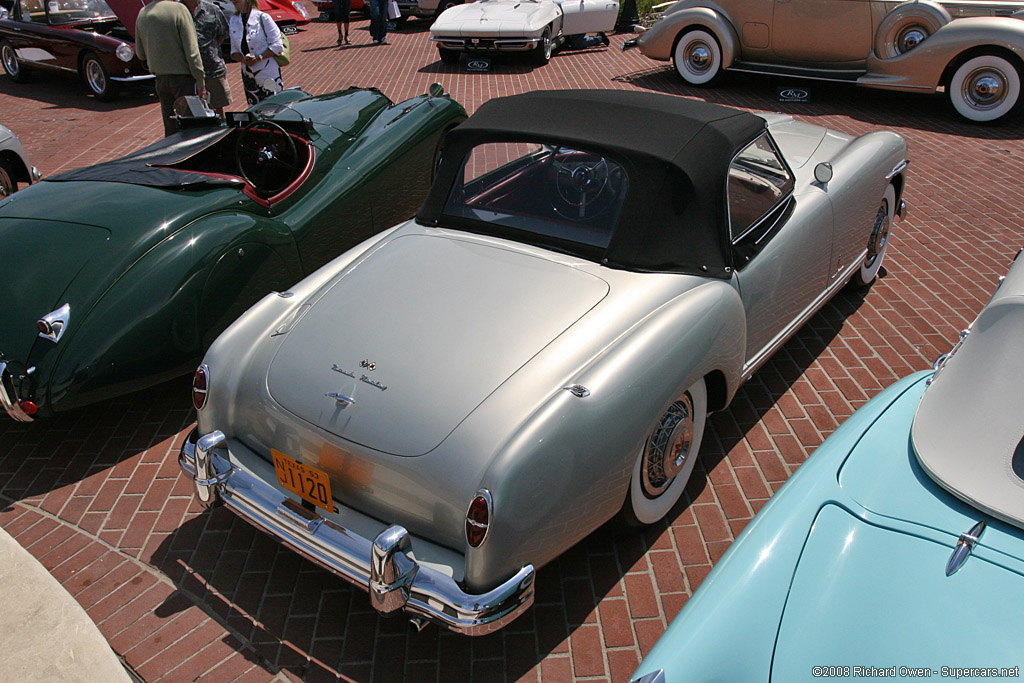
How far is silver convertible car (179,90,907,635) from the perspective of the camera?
8.48 ft

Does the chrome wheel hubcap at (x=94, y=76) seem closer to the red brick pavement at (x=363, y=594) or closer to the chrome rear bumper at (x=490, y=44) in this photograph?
the chrome rear bumper at (x=490, y=44)

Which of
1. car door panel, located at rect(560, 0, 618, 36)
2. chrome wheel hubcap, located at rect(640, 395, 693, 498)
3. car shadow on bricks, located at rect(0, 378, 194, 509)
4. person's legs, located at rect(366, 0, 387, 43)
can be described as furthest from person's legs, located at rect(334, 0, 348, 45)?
chrome wheel hubcap, located at rect(640, 395, 693, 498)

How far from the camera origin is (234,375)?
3.19 metres

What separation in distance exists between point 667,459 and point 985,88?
25.3ft

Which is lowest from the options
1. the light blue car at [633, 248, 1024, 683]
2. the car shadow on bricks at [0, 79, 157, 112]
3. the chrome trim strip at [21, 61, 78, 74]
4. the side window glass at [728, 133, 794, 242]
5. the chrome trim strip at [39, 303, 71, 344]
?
the car shadow on bricks at [0, 79, 157, 112]

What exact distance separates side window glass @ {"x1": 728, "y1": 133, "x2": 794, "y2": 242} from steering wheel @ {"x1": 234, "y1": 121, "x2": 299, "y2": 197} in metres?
2.79

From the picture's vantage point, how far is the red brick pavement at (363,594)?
2.85 meters

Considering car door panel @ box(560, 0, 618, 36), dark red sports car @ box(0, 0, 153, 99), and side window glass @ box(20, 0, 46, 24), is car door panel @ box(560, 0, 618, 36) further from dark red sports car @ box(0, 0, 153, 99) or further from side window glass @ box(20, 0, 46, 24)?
side window glass @ box(20, 0, 46, 24)

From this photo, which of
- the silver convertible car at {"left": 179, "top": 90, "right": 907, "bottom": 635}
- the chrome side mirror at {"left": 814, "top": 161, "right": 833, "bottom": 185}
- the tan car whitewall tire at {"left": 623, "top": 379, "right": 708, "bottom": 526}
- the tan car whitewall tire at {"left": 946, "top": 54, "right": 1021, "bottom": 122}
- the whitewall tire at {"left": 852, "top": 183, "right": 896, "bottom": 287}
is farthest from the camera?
the tan car whitewall tire at {"left": 946, "top": 54, "right": 1021, "bottom": 122}

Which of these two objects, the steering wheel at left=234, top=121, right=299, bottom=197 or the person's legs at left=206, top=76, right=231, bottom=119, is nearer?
the steering wheel at left=234, top=121, right=299, bottom=197

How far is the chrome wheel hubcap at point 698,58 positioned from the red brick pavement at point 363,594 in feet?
15.8

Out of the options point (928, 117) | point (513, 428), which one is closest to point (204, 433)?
point (513, 428)

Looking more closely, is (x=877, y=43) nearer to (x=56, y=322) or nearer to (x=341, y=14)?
(x=56, y=322)

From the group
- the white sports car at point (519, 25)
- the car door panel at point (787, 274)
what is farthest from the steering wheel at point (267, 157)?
the white sports car at point (519, 25)
